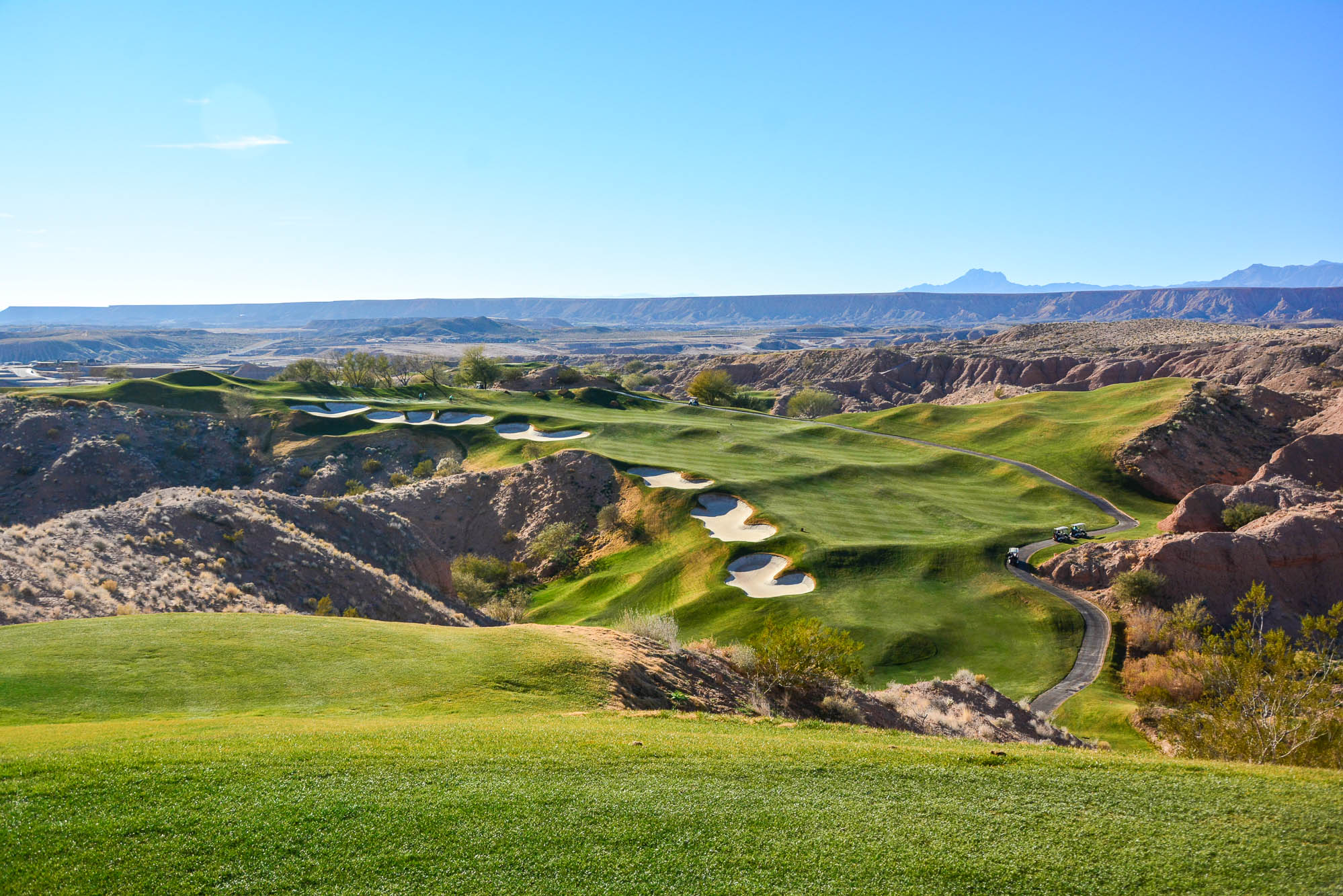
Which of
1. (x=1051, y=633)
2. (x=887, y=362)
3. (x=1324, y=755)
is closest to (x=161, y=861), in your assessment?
(x=1324, y=755)

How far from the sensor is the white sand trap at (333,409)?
7212cm

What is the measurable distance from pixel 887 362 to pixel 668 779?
446 feet

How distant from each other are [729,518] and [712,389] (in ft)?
180

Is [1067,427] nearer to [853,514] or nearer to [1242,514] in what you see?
[1242,514]

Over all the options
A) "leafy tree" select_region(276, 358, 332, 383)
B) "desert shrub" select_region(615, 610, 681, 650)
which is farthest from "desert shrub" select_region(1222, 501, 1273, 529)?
"leafy tree" select_region(276, 358, 332, 383)

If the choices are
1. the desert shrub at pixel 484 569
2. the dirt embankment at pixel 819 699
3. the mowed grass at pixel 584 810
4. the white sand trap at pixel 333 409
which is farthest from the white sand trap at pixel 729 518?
the white sand trap at pixel 333 409

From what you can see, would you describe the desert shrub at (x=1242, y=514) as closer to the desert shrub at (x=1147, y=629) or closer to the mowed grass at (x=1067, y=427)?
the mowed grass at (x=1067, y=427)

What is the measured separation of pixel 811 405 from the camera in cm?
10475

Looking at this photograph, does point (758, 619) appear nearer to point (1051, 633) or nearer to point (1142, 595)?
point (1051, 633)

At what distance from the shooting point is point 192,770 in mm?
10164

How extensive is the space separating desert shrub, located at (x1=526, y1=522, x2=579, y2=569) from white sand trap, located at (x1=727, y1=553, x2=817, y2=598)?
12992mm

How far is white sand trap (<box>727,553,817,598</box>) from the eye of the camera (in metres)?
37.6

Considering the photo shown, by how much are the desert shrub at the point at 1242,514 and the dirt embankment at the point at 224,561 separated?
143 feet

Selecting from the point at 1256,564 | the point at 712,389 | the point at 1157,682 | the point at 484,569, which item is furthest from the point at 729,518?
the point at 712,389
